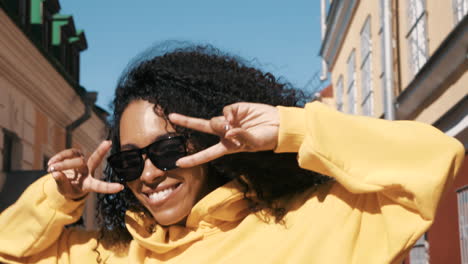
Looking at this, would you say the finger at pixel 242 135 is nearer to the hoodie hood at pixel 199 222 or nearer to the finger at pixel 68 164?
the hoodie hood at pixel 199 222

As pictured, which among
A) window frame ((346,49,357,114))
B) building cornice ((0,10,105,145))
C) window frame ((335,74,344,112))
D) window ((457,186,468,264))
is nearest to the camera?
window ((457,186,468,264))

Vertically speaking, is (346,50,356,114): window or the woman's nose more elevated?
the woman's nose

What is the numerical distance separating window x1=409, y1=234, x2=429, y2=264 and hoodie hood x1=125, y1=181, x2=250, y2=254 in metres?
6.34

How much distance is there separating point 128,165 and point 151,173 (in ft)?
0.31

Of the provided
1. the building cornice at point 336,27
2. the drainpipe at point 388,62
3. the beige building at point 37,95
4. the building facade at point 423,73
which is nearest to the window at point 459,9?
the building facade at point 423,73

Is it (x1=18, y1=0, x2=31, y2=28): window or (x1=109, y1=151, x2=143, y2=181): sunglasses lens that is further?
(x1=18, y1=0, x2=31, y2=28): window

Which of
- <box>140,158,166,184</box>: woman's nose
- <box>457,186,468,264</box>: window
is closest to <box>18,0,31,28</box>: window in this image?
<box>457,186,468,264</box>: window

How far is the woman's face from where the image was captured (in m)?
2.32

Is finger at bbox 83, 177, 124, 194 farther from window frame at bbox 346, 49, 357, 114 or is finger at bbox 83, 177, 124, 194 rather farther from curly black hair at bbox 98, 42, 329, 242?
window frame at bbox 346, 49, 357, 114

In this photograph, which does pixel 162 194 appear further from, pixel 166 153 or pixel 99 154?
pixel 99 154

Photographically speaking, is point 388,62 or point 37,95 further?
point 37,95

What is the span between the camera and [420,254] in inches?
342

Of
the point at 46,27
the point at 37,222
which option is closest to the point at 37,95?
the point at 46,27

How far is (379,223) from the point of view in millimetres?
2119
